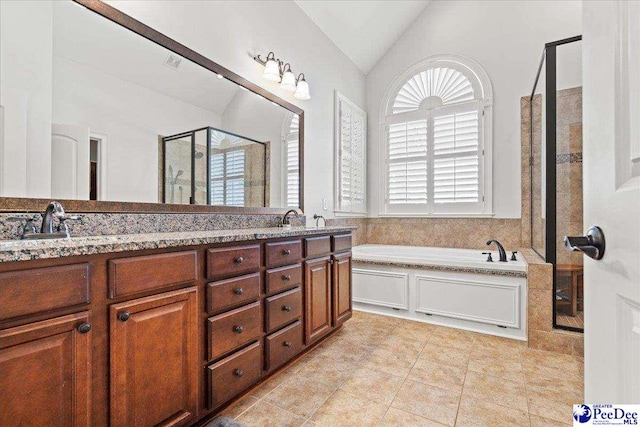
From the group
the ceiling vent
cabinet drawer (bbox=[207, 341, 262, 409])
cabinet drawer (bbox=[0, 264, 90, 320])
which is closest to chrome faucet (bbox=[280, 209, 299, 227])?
cabinet drawer (bbox=[207, 341, 262, 409])

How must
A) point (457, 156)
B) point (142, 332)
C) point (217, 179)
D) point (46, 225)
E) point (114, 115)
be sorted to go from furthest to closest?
point (457, 156) → point (217, 179) → point (114, 115) → point (46, 225) → point (142, 332)

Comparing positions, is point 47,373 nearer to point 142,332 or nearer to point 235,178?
point 142,332

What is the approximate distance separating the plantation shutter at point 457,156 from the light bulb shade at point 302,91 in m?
1.85

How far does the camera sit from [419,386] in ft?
6.19

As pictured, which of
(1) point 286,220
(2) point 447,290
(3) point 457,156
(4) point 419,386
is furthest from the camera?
(3) point 457,156

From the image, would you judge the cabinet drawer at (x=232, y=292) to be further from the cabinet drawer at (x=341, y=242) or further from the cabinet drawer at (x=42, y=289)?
the cabinet drawer at (x=341, y=242)

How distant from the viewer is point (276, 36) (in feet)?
9.25

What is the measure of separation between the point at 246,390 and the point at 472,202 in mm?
3189

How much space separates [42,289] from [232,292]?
2.49ft

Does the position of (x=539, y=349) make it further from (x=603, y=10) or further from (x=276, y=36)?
(x=276, y=36)

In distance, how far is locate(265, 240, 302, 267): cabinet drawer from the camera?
1844 mm

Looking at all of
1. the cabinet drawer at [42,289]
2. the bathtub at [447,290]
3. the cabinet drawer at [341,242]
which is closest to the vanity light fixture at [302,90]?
the cabinet drawer at [341,242]

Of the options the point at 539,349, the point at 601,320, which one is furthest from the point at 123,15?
the point at 539,349

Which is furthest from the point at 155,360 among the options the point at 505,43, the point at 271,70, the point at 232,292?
the point at 505,43
